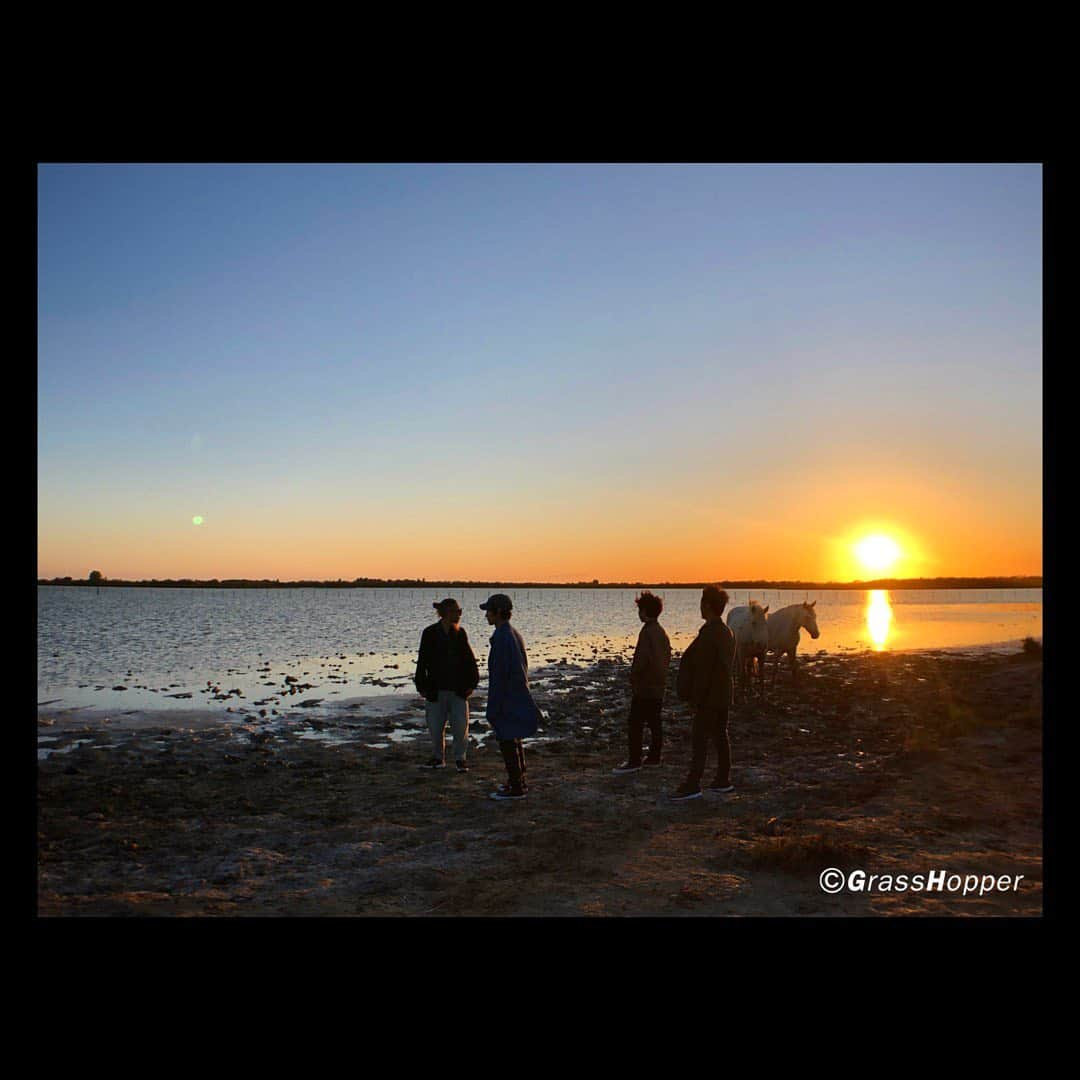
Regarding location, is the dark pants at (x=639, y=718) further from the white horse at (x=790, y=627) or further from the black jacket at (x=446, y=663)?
the white horse at (x=790, y=627)

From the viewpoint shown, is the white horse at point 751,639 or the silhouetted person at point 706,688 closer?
the silhouetted person at point 706,688

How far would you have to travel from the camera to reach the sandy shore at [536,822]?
548 cm

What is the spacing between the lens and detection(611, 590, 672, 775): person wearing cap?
9.30m

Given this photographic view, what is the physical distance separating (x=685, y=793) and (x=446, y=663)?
3.37m

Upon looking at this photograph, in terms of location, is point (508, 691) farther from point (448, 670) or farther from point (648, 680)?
point (648, 680)

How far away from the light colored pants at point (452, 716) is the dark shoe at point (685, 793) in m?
2.90

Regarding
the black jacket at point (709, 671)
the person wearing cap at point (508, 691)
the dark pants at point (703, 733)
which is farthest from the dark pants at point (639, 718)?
the person wearing cap at point (508, 691)

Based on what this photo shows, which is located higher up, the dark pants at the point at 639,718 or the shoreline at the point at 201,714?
the dark pants at the point at 639,718

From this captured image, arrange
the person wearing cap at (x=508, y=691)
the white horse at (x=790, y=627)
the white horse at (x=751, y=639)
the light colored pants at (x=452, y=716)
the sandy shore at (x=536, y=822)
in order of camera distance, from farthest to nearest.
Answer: the white horse at (x=790, y=627)
the white horse at (x=751, y=639)
the light colored pants at (x=452, y=716)
the person wearing cap at (x=508, y=691)
the sandy shore at (x=536, y=822)
